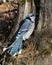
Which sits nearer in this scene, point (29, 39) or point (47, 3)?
point (47, 3)

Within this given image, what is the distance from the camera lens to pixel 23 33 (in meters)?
5.65

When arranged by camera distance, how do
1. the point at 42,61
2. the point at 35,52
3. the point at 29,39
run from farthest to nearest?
the point at 29,39, the point at 35,52, the point at 42,61

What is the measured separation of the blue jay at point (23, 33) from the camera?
5184 millimetres

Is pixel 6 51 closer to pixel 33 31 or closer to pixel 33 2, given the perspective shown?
pixel 33 31

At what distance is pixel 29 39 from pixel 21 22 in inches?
20.1

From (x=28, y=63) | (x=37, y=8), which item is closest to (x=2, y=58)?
(x=28, y=63)

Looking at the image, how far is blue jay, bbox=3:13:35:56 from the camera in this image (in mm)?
5184

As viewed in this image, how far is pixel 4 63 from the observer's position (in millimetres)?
4879

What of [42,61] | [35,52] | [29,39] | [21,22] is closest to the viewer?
[42,61]

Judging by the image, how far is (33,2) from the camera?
5.69 metres

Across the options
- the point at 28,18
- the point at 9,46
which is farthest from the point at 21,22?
the point at 9,46

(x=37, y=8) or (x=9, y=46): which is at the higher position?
(x=37, y=8)

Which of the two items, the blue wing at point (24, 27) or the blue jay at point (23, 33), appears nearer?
A: the blue jay at point (23, 33)

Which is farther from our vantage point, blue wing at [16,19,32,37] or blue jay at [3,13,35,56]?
blue wing at [16,19,32,37]
